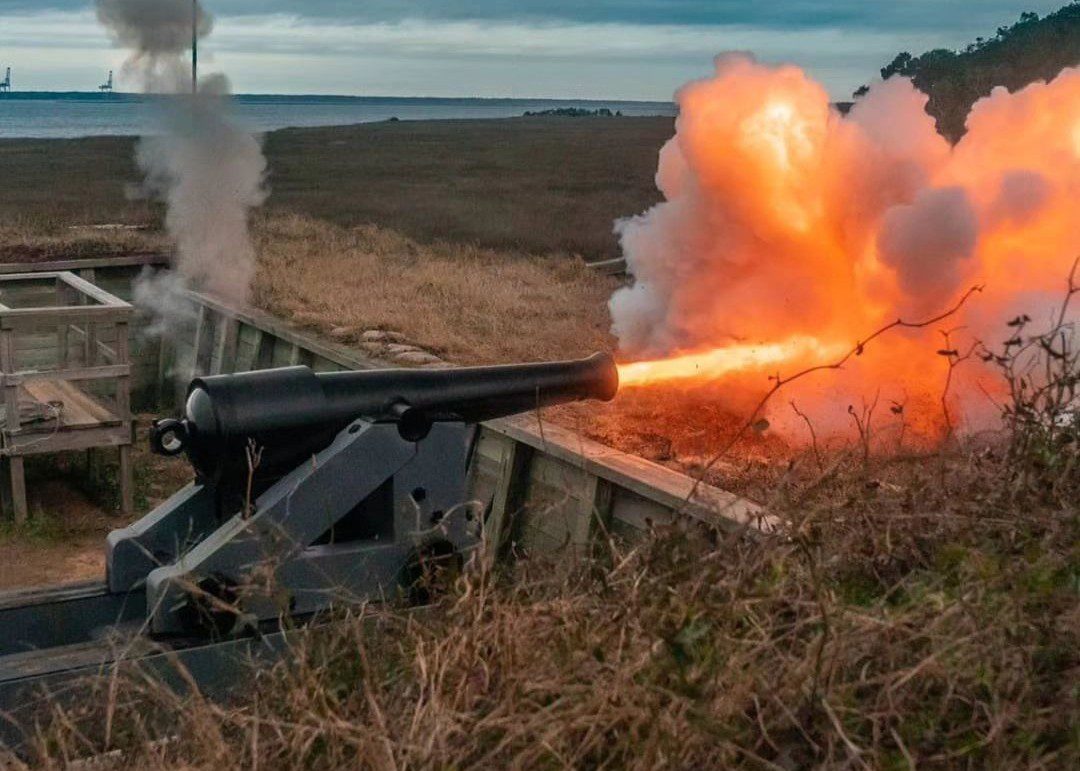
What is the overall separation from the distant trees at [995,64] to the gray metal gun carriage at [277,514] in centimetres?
2259

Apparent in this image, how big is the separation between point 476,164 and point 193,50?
1870 inches

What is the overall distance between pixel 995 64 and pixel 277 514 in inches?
1505

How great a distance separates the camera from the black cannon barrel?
5098 millimetres

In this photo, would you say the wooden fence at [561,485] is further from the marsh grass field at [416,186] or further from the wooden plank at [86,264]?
the marsh grass field at [416,186]

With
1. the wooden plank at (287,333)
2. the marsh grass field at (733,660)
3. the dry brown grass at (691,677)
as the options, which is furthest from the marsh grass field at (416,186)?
the dry brown grass at (691,677)

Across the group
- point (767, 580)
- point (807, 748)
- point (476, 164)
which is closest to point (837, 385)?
point (767, 580)

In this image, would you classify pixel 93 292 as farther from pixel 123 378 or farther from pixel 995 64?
pixel 995 64

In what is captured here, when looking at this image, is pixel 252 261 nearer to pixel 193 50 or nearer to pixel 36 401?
pixel 193 50

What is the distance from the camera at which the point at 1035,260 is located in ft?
32.6

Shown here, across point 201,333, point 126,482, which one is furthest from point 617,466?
point 201,333

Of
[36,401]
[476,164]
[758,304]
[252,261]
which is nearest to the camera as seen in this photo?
[758,304]

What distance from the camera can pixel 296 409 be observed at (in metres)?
5.18

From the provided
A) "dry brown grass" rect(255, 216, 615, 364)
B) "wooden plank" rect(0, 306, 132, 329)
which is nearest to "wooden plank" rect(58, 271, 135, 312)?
"wooden plank" rect(0, 306, 132, 329)

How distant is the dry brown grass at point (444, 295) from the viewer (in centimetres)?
1298
